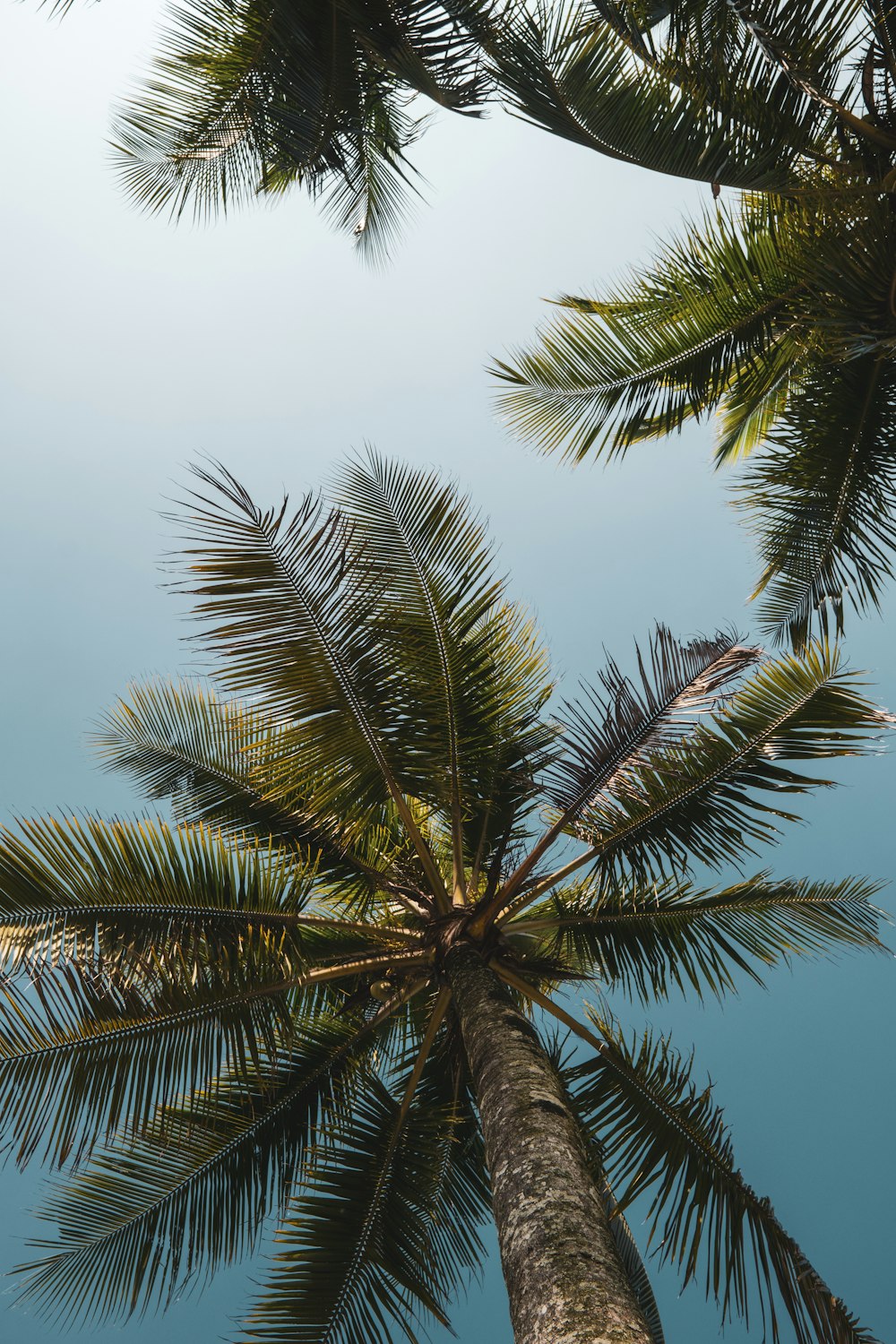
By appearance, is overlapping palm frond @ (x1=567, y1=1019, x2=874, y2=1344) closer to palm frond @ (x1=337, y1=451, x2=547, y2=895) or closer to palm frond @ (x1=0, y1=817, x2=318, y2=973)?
palm frond @ (x1=337, y1=451, x2=547, y2=895)

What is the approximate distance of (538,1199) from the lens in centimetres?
405

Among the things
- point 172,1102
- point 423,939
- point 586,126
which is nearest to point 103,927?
point 172,1102

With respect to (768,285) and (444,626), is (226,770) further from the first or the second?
(768,285)

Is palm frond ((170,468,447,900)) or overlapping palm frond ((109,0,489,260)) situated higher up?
overlapping palm frond ((109,0,489,260))

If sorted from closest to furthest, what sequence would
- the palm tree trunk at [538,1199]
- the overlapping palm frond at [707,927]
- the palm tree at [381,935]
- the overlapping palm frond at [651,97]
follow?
the palm tree trunk at [538,1199]
the palm tree at [381,935]
the overlapping palm frond at [651,97]
the overlapping palm frond at [707,927]

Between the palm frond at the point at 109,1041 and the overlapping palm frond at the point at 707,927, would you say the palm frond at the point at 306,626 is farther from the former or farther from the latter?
the overlapping palm frond at the point at 707,927

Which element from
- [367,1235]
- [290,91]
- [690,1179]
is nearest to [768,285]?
[290,91]

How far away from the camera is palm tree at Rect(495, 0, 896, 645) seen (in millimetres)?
6102

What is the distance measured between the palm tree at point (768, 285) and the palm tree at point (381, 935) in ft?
6.37

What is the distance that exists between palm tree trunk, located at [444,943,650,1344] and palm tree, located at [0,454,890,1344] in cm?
4

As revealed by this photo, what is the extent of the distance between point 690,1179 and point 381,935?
229 cm

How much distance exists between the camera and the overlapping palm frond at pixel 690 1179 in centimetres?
535

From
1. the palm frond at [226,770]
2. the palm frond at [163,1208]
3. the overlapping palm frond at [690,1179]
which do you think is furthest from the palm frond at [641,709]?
the palm frond at [163,1208]

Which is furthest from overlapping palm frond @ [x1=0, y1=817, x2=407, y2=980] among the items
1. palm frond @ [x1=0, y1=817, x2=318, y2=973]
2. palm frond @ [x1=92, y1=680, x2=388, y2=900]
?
palm frond @ [x1=92, y1=680, x2=388, y2=900]
